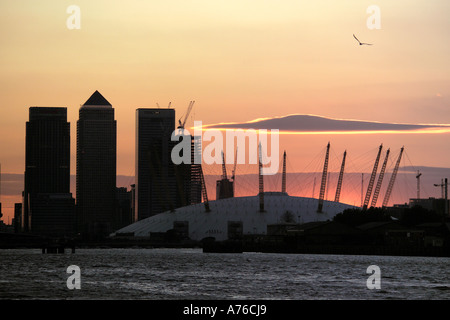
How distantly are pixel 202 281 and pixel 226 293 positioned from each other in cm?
1893

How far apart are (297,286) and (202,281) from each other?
13.2 m

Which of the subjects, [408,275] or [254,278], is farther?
[408,275]

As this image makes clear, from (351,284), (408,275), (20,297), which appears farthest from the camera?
(408,275)

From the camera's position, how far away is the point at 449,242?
19712 centimetres

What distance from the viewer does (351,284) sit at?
284 ft
